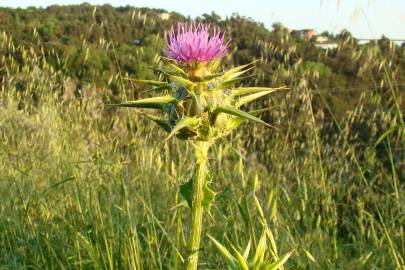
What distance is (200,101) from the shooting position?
1662 mm

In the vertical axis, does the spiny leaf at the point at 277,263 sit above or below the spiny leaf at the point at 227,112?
below

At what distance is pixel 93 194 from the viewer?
113 inches

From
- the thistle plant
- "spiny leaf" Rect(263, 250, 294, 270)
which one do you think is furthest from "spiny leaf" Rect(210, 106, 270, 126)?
"spiny leaf" Rect(263, 250, 294, 270)

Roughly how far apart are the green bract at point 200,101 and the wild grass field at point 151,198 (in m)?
0.48

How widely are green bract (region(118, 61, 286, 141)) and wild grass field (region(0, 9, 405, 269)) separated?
478 millimetres

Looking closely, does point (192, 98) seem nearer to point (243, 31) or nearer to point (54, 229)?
point (54, 229)

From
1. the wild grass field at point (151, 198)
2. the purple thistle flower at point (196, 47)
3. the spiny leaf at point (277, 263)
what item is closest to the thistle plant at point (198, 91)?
the purple thistle flower at point (196, 47)

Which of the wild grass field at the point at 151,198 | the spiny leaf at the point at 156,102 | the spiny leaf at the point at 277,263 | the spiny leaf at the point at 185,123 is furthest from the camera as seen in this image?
the wild grass field at the point at 151,198

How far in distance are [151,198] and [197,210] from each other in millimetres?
2018

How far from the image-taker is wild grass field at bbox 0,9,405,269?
2.50 metres

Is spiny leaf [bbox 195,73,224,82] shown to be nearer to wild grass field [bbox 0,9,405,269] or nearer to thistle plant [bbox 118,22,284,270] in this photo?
thistle plant [bbox 118,22,284,270]

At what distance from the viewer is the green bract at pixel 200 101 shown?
163 centimetres

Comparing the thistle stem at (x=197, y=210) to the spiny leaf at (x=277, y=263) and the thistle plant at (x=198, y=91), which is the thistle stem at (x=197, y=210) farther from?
the spiny leaf at (x=277, y=263)

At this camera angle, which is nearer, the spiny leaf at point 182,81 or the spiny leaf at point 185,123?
the spiny leaf at point 185,123
